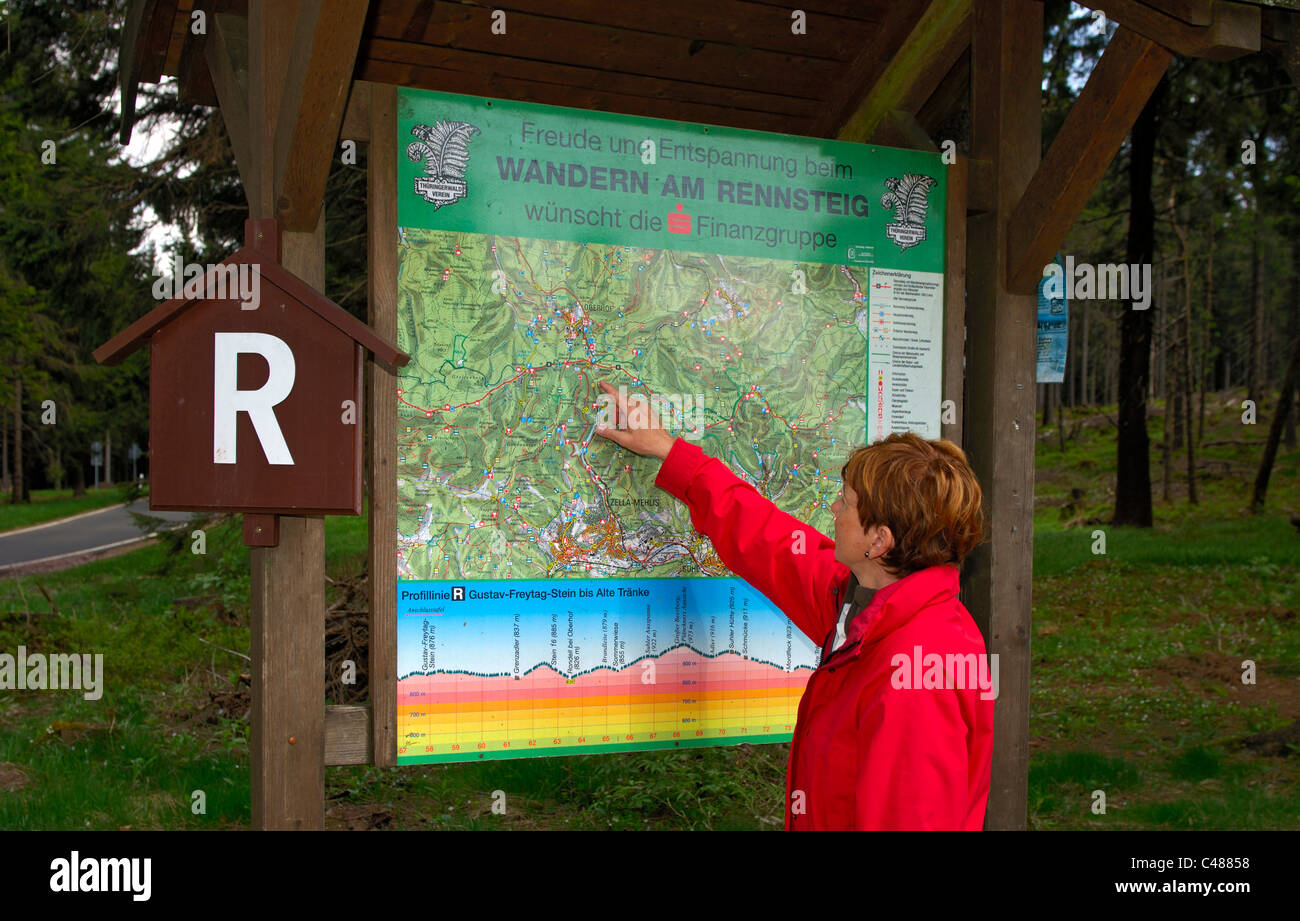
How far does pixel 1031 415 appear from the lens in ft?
11.5

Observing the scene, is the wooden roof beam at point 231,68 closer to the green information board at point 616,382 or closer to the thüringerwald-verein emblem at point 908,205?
the green information board at point 616,382

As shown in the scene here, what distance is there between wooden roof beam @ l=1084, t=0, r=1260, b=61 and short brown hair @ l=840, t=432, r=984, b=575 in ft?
4.77

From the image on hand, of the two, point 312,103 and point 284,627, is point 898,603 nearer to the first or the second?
point 284,627

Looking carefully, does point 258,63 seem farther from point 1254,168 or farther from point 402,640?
point 1254,168

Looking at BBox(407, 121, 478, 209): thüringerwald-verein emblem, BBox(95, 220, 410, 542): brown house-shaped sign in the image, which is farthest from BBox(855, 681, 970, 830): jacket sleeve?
BBox(407, 121, 478, 209): thüringerwald-verein emblem

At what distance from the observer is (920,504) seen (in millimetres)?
2209

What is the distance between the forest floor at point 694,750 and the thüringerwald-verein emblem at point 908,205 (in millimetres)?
1290

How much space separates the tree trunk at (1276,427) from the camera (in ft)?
46.3

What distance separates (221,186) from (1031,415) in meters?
7.84

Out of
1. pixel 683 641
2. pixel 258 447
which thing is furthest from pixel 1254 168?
pixel 258 447

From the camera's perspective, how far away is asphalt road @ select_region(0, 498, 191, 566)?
20.1 m

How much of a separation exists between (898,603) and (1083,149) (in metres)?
1.80

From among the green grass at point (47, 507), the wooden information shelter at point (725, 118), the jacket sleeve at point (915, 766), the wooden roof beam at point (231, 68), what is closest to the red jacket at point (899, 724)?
the jacket sleeve at point (915, 766)

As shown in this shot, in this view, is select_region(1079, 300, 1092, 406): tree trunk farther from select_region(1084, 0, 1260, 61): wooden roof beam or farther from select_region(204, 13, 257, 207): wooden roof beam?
select_region(204, 13, 257, 207): wooden roof beam
